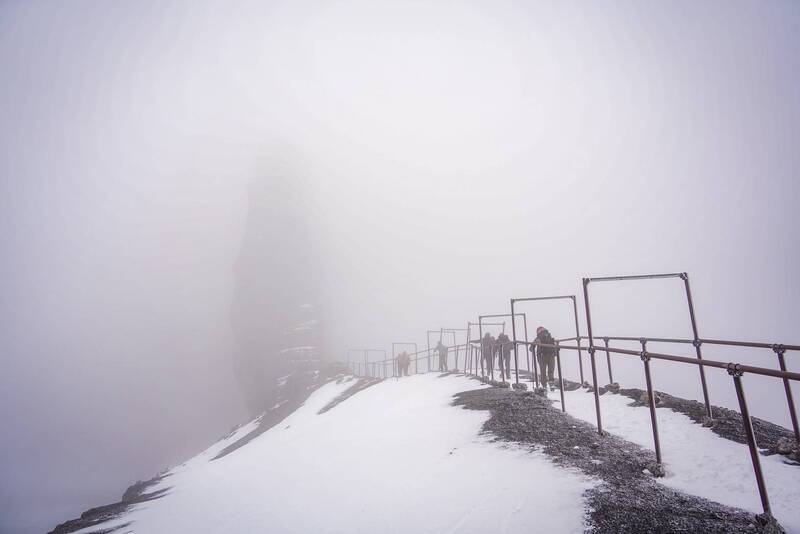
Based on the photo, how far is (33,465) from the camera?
66688 mm

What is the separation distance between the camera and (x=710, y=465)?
4.09 meters

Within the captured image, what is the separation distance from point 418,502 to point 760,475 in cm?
327

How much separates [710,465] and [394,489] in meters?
4.02

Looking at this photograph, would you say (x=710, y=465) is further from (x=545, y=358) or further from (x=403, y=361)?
(x=403, y=361)

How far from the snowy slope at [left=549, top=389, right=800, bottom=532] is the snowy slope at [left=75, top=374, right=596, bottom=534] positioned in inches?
50.7

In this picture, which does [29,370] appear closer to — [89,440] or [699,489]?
[89,440]

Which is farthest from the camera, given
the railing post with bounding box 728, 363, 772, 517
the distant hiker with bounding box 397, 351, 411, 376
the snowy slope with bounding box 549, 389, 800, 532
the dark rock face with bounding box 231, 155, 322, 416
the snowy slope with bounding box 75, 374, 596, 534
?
the dark rock face with bounding box 231, 155, 322, 416

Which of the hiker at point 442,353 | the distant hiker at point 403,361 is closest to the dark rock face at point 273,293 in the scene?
the distant hiker at point 403,361

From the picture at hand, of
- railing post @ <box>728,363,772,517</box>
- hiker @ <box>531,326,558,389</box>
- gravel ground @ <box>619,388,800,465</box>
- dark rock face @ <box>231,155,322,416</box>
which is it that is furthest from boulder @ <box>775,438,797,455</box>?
dark rock face @ <box>231,155,322,416</box>

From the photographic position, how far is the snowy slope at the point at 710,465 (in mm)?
3212

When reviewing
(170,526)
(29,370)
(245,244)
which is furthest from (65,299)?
(170,526)

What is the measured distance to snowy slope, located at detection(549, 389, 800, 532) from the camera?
321 cm

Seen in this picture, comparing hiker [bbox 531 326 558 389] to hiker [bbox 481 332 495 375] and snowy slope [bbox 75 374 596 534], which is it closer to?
hiker [bbox 481 332 495 375]

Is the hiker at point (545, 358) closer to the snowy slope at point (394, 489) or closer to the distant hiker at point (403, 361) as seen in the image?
the snowy slope at point (394, 489)
